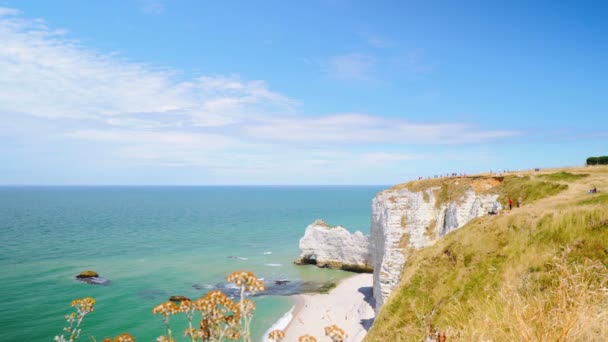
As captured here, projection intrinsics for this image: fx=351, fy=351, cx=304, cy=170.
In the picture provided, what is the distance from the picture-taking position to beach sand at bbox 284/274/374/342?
1404 inches

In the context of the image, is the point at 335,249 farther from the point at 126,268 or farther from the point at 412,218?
the point at 126,268

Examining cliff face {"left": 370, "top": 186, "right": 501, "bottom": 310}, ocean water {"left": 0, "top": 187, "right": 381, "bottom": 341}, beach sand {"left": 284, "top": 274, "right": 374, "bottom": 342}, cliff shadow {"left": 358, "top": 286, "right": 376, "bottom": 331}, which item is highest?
cliff face {"left": 370, "top": 186, "right": 501, "bottom": 310}

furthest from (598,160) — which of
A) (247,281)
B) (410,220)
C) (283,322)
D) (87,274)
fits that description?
(87,274)

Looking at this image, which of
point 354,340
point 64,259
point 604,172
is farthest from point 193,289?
point 604,172

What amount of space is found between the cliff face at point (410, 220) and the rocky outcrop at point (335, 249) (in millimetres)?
16110

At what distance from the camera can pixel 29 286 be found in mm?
44875

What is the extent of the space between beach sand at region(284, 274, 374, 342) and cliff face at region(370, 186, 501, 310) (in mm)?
3341

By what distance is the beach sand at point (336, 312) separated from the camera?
35656mm

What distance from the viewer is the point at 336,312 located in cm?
4078

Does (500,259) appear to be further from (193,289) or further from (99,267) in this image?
(99,267)

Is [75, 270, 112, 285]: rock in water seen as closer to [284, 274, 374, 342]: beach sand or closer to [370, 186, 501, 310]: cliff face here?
[284, 274, 374, 342]: beach sand

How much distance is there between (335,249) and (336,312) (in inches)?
880

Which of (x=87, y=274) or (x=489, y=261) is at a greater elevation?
(x=489, y=261)

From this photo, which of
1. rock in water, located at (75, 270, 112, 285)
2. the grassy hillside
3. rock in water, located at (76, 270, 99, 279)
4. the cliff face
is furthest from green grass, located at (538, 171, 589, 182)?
rock in water, located at (76, 270, 99, 279)
